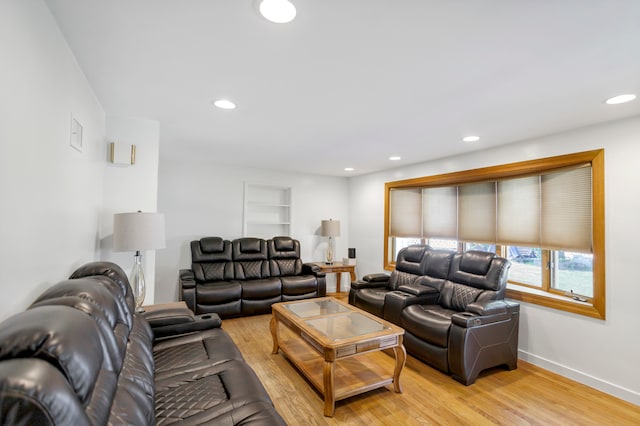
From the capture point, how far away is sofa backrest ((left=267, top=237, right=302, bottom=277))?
199 inches

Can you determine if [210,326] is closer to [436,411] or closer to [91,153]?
[91,153]

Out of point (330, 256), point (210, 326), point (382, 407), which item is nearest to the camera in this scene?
point (382, 407)

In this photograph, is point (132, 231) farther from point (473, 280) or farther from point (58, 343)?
point (473, 280)

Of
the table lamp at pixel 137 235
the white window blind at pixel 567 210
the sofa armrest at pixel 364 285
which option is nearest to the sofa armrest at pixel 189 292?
the table lamp at pixel 137 235

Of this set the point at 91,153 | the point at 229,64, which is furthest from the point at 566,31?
the point at 91,153

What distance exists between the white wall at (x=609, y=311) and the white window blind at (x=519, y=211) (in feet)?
1.09

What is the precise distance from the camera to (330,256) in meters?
5.67

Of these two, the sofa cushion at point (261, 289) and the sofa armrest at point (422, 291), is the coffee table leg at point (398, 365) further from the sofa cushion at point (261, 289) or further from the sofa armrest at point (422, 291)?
the sofa cushion at point (261, 289)

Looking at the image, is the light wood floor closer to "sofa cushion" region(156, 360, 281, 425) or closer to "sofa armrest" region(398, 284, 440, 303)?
"sofa cushion" region(156, 360, 281, 425)

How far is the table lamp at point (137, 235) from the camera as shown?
2.23 meters

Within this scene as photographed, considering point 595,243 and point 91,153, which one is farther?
point 595,243

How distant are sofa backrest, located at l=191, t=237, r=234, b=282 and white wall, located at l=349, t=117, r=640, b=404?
4028 millimetres

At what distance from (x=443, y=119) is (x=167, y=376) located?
2.82 m

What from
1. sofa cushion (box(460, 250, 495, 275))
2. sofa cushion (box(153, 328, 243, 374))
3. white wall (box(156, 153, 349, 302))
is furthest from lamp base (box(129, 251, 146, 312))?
sofa cushion (box(460, 250, 495, 275))
